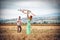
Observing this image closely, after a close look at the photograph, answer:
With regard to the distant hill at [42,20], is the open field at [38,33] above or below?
below

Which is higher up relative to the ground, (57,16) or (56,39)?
(57,16)

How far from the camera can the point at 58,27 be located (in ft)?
7.20

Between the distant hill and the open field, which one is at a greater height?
the distant hill

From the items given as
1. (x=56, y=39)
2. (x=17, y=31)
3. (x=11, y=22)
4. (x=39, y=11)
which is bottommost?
(x=56, y=39)

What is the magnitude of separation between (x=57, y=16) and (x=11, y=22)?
30.8 inches

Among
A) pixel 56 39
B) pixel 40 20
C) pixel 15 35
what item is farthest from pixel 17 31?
pixel 56 39

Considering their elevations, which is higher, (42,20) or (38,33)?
(42,20)

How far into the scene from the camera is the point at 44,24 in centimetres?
220

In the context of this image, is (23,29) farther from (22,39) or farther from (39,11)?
(39,11)

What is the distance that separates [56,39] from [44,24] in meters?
0.32

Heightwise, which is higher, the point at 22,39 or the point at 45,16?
the point at 45,16

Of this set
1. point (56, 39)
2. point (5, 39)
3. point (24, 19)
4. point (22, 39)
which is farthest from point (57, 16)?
point (5, 39)

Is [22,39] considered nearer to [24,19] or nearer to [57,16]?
[24,19]

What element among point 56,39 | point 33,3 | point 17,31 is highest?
point 33,3
